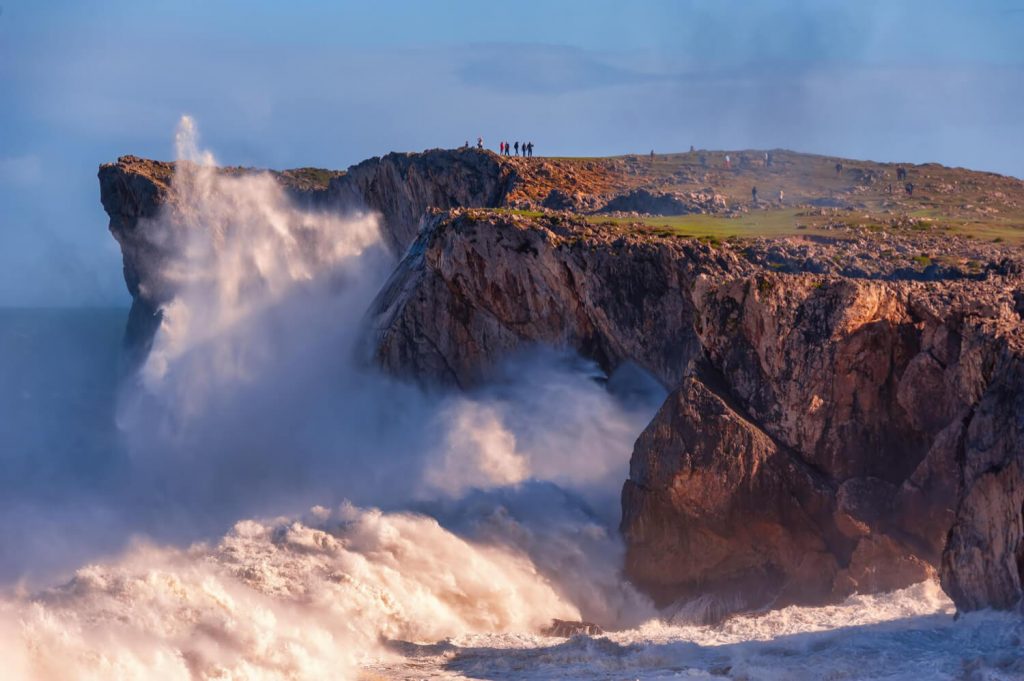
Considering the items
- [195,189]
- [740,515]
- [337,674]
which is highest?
[195,189]

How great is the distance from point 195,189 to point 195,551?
30973 mm

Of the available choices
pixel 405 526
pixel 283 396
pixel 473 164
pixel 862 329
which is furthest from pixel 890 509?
pixel 473 164

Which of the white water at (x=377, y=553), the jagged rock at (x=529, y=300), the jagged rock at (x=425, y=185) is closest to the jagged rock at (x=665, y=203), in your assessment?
the jagged rock at (x=425, y=185)

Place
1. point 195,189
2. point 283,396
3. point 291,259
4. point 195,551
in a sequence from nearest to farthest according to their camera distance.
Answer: point 195,551 → point 283,396 → point 291,259 → point 195,189

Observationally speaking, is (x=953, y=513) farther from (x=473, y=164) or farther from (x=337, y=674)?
(x=473, y=164)

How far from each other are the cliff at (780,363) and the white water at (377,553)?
1020mm

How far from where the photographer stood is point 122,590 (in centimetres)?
2525

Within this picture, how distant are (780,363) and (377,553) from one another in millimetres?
9648

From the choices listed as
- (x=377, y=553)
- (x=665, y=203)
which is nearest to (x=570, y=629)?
(x=377, y=553)

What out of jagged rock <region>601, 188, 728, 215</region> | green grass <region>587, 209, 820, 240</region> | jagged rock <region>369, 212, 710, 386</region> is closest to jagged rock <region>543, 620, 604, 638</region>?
jagged rock <region>369, 212, 710, 386</region>

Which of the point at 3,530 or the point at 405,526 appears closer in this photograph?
the point at 405,526

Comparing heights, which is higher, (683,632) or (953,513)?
(953,513)

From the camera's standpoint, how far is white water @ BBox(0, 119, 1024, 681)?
23.2m

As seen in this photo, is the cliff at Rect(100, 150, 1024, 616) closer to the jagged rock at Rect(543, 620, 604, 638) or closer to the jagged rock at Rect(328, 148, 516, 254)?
the jagged rock at Rect(543, 620, 604, 638)
